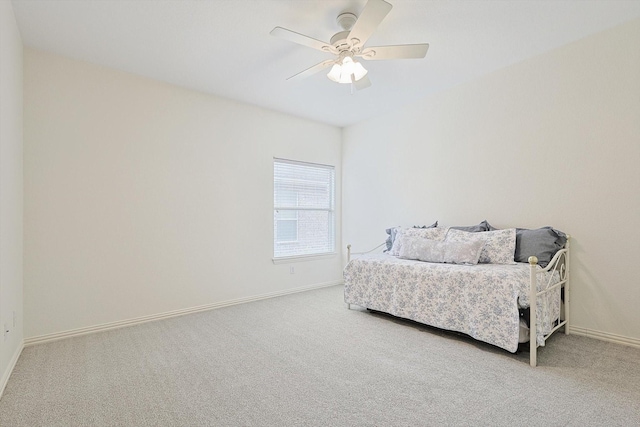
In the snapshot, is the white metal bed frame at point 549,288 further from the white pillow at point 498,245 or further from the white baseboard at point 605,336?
the white pillow at point 498,245

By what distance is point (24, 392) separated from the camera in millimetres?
2031

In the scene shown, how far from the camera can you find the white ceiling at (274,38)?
7.84 ft

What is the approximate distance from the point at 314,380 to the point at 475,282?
1.52 metres

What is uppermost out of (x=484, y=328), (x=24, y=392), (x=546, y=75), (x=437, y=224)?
(x=546, y=75)

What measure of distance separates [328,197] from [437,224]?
6.11 feet

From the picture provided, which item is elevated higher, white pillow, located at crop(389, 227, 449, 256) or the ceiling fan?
the ceiling fan

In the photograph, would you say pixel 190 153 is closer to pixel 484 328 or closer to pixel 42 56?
pixel 42 56

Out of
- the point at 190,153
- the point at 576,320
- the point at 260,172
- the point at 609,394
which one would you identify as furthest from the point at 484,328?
the point at 190,153

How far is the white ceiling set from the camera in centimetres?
239

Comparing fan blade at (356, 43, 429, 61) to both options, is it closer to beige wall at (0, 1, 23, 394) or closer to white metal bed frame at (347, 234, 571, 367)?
white metal bed frame at (347, 234, 571, 367)

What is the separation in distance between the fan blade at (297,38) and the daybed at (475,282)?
83.7 inches

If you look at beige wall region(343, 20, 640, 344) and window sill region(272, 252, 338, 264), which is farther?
window sill region(272, 252, 338, 264)

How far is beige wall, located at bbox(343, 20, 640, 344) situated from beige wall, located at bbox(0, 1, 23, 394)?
3968 mm

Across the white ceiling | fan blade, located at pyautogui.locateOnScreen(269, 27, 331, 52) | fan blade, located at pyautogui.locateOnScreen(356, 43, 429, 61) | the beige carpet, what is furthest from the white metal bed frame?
fan blade, located at pyautogui.locateOnScreen(269, 27, 331, 52)
